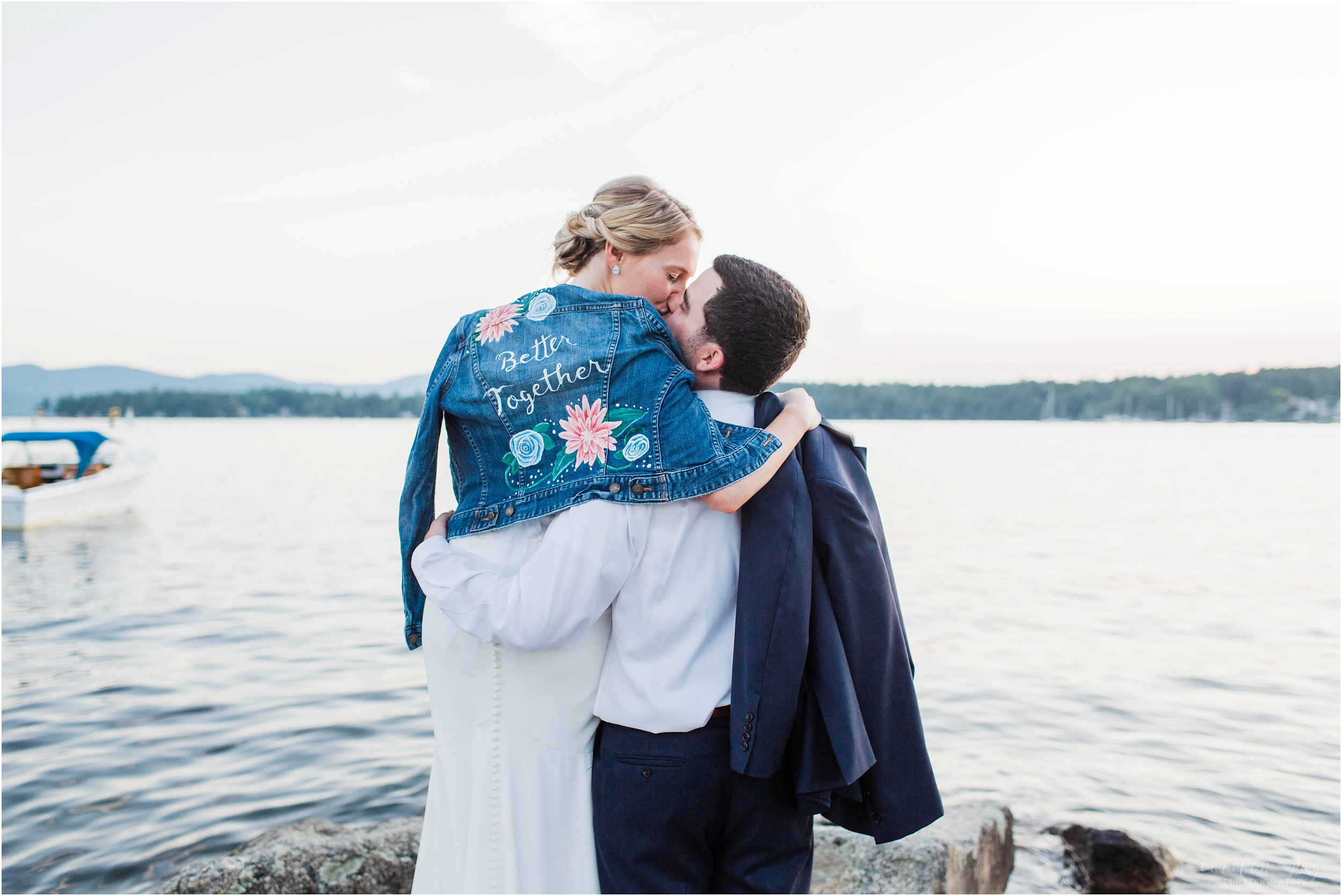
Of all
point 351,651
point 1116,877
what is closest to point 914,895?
point 1116,877

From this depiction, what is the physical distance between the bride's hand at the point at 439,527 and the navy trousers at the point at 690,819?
0.68 metres

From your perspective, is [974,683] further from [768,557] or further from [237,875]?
[768,557]

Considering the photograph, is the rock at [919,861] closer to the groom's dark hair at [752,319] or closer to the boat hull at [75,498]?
the groom's dark hair at [752,319]

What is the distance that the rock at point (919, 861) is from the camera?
159 inches

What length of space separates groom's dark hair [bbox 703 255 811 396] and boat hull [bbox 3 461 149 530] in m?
23.3

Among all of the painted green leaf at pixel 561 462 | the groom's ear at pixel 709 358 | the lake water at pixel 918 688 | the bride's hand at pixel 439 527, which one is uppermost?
the groom's ear at pixel 709 358

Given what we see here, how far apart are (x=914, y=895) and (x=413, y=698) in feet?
18.5

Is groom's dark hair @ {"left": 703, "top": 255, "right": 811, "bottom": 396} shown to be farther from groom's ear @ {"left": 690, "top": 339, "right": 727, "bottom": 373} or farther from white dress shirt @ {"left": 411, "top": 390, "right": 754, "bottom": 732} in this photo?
white dress shirt @ {"left": 411, "top": 390, "right": 754, "bottom": 732}

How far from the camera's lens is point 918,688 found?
8.88 metres

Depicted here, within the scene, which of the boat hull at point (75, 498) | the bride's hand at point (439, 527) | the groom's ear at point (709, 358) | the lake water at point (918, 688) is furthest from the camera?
the boat hull at point (75, 498)

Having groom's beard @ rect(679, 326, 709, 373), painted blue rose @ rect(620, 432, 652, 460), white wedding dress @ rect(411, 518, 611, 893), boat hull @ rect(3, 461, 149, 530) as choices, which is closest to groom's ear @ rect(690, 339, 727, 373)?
groom's beard @ rect(679, 326, 709, 373)

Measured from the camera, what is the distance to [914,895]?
3.99 meters

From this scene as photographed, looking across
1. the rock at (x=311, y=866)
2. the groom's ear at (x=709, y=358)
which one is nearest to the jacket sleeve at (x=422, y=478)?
the groom's ear at (x=709, y=358)

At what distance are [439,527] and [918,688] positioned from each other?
24.8ft
